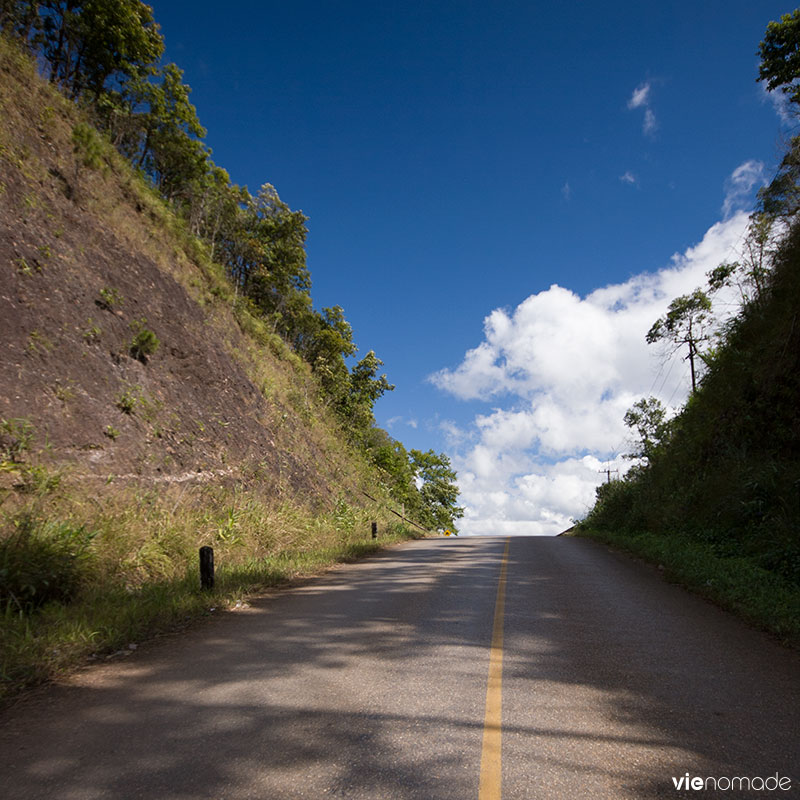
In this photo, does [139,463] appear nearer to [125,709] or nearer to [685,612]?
[125,709]

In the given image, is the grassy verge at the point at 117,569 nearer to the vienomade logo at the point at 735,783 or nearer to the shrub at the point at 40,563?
the shrub at the point at 40,563

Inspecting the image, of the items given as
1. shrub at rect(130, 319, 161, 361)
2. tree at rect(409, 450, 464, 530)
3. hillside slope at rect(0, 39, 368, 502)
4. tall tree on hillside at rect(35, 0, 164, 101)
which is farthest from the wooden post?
tree at rect(409, 450, 464, 530)

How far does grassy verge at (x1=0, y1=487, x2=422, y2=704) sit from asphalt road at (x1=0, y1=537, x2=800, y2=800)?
14.7 inches

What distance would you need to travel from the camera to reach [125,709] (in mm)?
3893

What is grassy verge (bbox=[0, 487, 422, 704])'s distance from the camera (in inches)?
194

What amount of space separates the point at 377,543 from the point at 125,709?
13.3 metres

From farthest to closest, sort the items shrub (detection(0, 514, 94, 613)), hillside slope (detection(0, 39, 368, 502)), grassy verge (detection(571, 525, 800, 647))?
1. hillside slope (detection(0, 39, 368, 502))
2. grassy verge (detection(571, 525, 800, 647))
3. shrub (detection(0, 514, 94, 613))

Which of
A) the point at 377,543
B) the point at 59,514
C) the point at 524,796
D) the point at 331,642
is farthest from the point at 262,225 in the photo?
the point at 524,796

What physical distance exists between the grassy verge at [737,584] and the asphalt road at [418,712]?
37cm

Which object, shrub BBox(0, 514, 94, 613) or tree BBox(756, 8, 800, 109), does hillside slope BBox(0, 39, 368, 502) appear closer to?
shrub BBox(0, 514, 94, 613)

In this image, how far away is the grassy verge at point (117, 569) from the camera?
194 inches

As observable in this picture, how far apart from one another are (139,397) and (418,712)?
409 inches

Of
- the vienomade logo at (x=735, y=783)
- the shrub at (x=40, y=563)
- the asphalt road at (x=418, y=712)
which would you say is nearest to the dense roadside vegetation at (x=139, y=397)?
the shrub at (x=40, y=563)

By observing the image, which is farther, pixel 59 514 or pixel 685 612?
pixel 59 514
